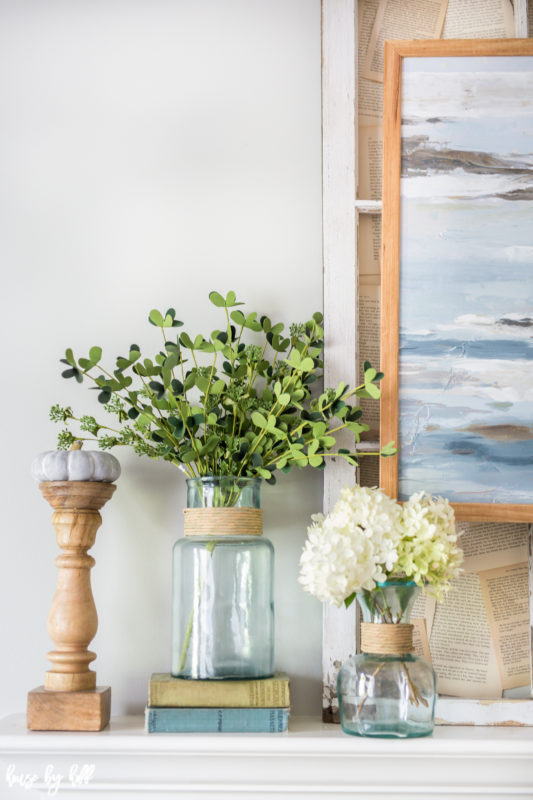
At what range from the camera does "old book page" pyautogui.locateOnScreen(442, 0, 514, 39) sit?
1624mm

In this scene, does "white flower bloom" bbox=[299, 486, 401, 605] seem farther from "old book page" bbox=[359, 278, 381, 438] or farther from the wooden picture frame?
"old book page" bbox=[359, 278, 381, 438]

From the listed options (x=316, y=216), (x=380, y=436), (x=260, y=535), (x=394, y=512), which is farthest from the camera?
(x=316, y=216)

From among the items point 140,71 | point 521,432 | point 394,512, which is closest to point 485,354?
point 521,432

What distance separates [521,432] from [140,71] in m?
1.03

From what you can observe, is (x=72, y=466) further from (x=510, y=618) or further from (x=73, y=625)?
(x=510, y=618)

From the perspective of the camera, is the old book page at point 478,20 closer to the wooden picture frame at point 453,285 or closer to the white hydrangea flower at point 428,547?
the wooden picture frame at point 453,285

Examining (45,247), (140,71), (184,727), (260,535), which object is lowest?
(184,727)

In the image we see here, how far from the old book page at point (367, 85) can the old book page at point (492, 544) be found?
2.25ft

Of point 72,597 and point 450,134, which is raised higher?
point 450,134

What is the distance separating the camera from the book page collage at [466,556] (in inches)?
58.4

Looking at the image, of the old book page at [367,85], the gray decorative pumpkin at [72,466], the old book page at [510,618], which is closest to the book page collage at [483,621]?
the old book page at [510,618]

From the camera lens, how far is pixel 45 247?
5.31 ft

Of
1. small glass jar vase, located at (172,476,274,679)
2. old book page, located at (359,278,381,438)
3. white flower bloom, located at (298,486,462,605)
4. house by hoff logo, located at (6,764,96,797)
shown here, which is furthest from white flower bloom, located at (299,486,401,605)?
house by hoff logo, located at (6,764,96,797)

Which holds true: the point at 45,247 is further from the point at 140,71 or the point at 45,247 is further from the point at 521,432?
the point at 521,432
